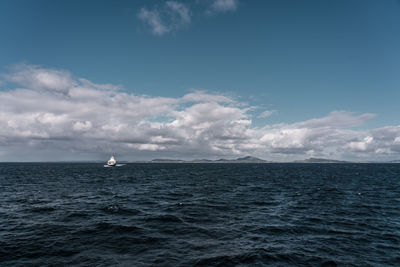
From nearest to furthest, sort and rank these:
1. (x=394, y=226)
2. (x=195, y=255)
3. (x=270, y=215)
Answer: (x=195, y=255)
(x=394, y=226)
(x=270, y=215)

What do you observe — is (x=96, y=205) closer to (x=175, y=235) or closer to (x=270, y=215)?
(x=175, y=235)

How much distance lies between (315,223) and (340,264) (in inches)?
409

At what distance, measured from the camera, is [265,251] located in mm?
18109

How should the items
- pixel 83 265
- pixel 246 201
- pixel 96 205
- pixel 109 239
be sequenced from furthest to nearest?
pixel 246 201 < pixel 96 205 < pixel 109 239 < pixel 83 265

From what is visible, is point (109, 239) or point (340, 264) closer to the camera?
point (340, 264)

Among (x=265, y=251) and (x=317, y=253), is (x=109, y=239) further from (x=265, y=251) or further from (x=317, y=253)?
(x=317, y=253)

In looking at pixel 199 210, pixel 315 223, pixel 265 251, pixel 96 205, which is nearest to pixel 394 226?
pixel 315 223

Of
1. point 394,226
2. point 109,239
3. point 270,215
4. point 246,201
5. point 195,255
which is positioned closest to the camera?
point 195,255

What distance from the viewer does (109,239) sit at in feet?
67.2

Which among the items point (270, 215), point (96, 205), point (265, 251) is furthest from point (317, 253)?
point (96, 205)

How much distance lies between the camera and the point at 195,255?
17.2m

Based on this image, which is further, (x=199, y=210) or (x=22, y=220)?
(x=199, y=210)

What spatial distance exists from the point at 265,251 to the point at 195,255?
605 centimetres

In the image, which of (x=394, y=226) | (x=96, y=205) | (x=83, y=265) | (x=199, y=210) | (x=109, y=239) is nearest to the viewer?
(x=83, y=265)
